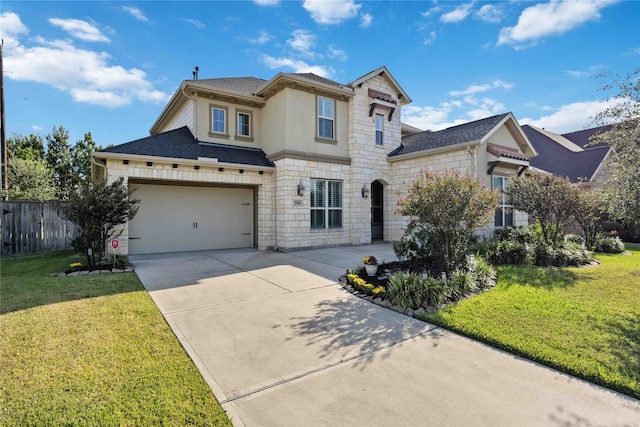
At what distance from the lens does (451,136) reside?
1230cm

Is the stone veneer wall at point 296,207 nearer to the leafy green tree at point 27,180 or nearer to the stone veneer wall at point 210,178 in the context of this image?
the stone veneer wall at point 210,178

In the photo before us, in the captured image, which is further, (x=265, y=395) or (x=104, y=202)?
(x=104, y=202)

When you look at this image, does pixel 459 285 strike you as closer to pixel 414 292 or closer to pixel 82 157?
pixel 414 292

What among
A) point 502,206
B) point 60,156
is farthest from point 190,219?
point 60,156

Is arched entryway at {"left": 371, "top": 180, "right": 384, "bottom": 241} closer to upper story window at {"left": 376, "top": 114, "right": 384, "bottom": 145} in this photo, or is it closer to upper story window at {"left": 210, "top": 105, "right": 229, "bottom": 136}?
upper story window at {"left": 376, "top": 114, "right": 384, "bottom": 145}

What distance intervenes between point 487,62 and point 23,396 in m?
13.3

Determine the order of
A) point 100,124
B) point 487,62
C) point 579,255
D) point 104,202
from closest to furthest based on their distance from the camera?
point 104,202, point 579,255, point 487,62, point 100,124

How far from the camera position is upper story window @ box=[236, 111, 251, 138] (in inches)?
504

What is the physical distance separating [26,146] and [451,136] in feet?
101

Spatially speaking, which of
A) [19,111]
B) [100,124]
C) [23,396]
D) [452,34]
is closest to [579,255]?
[452,34]

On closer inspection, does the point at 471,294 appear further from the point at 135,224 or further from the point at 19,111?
the point at 19,111

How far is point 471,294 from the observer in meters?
5.80

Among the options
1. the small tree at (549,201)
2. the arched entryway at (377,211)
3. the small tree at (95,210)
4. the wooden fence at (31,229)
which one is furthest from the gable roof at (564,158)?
the wooden fence at (31,229)

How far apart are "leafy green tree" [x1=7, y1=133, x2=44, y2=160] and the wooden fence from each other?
17134mm
